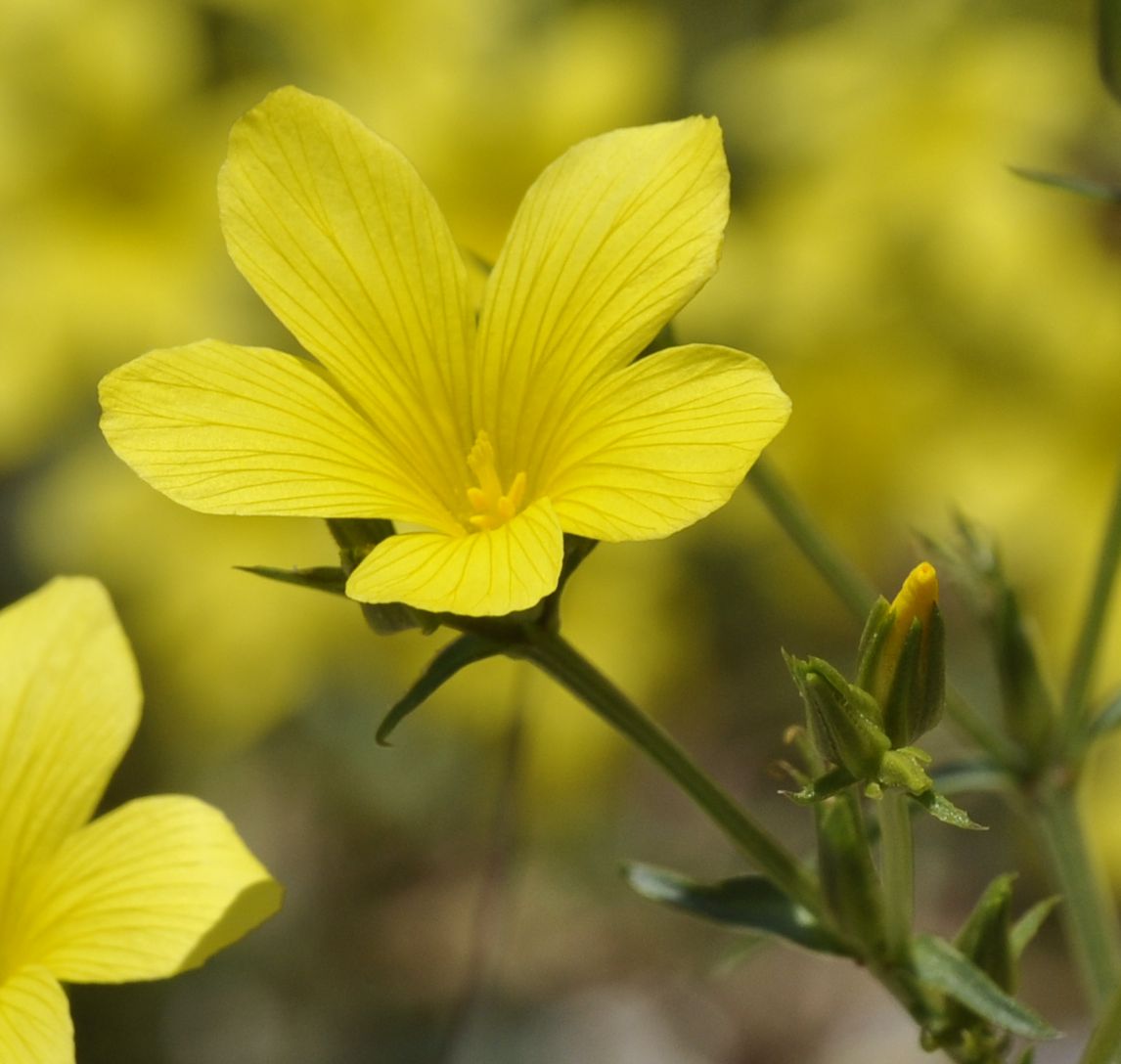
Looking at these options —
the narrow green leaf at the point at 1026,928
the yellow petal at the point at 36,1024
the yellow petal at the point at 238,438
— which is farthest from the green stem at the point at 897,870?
the yellow petal at the point at 36,1024

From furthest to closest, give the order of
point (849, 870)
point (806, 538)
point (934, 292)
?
1. point (934, 292)
2. point (806, 538)
3. point (849, 870)

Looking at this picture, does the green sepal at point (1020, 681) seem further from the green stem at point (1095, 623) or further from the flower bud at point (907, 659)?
the flower bud at point (907, 659)

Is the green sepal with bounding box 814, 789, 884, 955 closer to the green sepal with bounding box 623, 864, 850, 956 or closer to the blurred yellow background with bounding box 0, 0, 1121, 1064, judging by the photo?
the green sepal with bounding box 623, 864, 850, 956

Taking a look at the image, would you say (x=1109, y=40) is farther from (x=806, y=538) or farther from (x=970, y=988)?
(x=970, y=988)

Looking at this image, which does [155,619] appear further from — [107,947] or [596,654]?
[107,947]

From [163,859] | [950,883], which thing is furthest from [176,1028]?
[163,859]

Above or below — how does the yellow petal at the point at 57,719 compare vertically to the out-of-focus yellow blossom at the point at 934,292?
above

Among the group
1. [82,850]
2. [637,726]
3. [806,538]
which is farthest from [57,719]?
[806,538]
